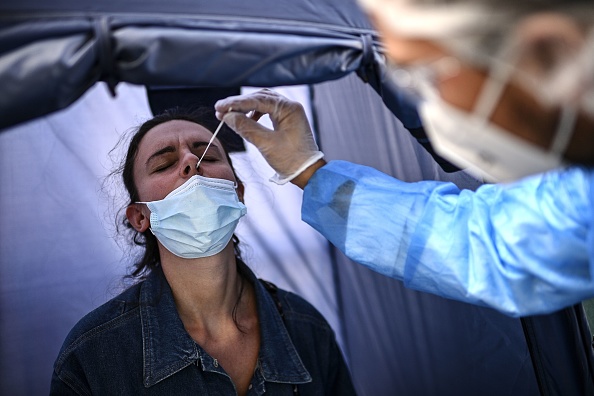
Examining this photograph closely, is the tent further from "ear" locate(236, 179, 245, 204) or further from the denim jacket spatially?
the denim jacket

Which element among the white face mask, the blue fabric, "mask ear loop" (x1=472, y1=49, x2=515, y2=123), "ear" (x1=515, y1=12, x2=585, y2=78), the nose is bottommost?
the white face mask

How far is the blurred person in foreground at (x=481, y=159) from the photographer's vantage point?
874mm

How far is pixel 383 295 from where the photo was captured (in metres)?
2.42

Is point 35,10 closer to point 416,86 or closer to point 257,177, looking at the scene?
point 416,86

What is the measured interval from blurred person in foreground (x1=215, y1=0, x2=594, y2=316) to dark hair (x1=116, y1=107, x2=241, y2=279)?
0.56 metres

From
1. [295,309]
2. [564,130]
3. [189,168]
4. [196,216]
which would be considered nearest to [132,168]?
[189,168]

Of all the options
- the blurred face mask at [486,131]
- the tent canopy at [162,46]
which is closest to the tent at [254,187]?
the tent canopy at [162,46]

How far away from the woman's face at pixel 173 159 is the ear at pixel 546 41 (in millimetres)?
1194

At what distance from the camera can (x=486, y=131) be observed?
0.94 meters

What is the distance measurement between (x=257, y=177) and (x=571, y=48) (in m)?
1.61

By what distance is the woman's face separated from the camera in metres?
1.93

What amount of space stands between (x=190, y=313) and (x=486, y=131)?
4.39 feet

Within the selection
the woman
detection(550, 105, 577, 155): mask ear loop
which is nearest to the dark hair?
the woman

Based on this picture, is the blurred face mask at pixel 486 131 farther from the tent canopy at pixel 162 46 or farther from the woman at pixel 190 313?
the woman at pixel 190 313
